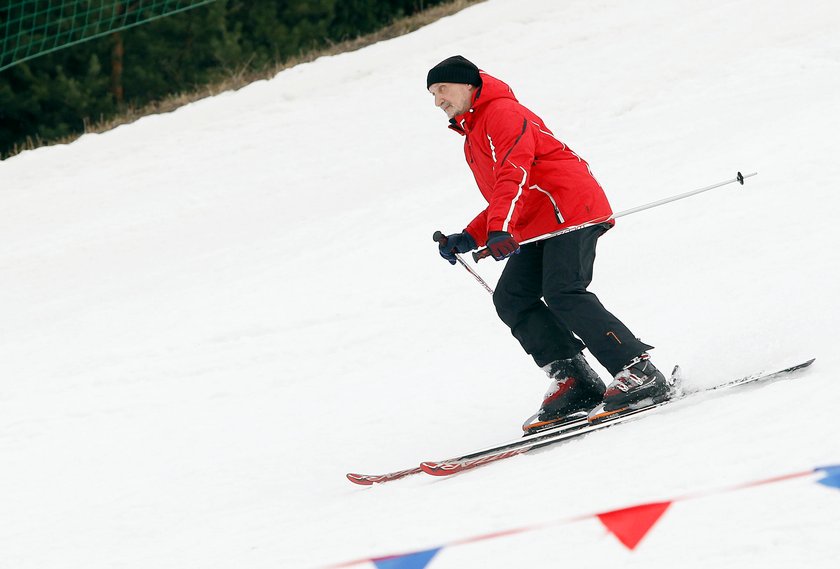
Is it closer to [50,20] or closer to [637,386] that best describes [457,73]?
[637,386]

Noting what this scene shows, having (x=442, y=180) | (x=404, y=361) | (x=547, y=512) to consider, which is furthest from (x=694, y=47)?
(x=547, y=512)

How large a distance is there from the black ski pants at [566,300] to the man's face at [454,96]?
2.03 ft

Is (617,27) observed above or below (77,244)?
above

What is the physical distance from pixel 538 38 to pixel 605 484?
27.7ft

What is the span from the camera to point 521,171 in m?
3.84

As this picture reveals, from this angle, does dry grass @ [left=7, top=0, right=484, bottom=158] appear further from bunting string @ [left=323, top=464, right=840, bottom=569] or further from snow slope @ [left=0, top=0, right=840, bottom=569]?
bunting string @ [left=323, top=464, right=840, bottom=569]

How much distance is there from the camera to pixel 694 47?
9.70 metres

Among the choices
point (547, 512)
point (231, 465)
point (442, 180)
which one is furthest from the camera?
point (442, 180)

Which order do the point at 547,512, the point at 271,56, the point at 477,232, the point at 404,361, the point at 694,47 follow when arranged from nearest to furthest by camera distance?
the point at 547,512
the point at 477,232
the point at 404,361
the point at 694,47
the point at 271,56

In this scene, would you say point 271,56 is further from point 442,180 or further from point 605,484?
point 605,484

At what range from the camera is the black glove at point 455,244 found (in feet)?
14.1

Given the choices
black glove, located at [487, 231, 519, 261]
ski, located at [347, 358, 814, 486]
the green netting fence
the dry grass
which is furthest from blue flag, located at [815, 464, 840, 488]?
the green netting fence

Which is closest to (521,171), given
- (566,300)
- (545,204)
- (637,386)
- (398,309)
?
(545,204)

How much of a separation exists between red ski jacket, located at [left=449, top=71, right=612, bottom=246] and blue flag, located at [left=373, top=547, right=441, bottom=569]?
1262mm
